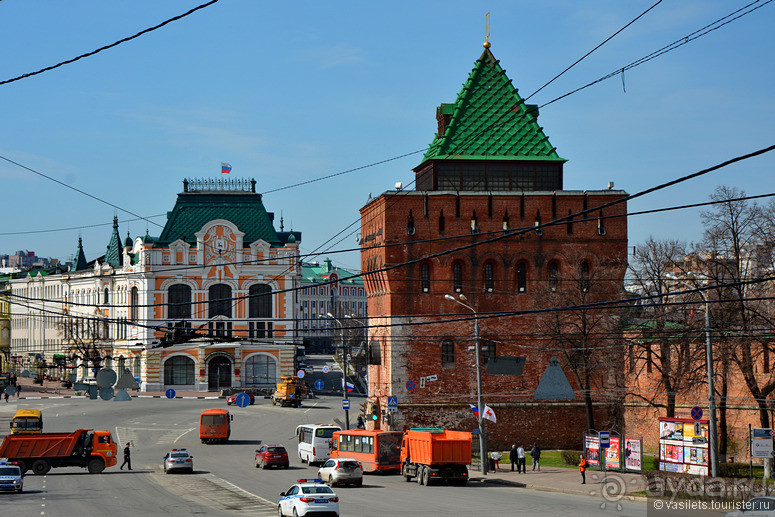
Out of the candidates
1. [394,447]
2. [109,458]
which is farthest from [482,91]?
[109,458]

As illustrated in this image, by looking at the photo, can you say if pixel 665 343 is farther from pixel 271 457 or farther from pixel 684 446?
pixel 271 457

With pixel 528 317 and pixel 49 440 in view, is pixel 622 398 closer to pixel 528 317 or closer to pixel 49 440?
pixel 528 317

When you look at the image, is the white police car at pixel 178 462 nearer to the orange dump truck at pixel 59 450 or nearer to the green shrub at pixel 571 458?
the orange dump truck at pixel 59 450

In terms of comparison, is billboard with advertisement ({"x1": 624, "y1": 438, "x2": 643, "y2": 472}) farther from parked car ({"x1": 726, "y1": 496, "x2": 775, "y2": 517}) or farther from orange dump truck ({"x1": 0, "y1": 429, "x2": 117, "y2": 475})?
orange dump truck ({"x1": 0, "y1": 429, "x2": 117, "y2": 475})

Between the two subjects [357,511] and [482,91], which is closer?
[357,511]

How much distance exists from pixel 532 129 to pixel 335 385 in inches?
1963

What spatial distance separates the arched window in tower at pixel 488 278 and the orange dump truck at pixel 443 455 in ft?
53.3

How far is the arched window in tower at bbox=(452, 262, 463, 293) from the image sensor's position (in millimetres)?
54750

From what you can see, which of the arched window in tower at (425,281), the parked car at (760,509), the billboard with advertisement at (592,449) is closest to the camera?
the parked car at (760,509)

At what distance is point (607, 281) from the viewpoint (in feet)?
179

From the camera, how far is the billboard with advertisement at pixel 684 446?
37.8 m

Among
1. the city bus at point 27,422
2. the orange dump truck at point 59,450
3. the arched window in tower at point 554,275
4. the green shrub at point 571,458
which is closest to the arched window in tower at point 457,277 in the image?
the arched window in tower at point 554,275

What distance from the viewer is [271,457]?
44.9m

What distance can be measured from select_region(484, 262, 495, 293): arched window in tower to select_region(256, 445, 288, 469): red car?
15.4 meters
